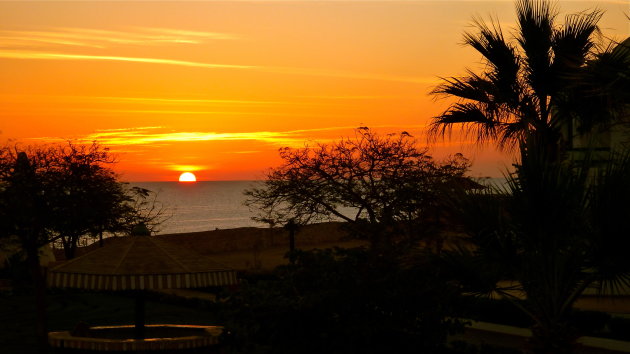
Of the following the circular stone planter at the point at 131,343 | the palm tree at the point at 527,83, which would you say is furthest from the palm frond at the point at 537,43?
the circular stone planter at the point at 131,343

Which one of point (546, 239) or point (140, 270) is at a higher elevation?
point (546, 239)

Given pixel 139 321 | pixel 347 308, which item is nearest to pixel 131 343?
pixel 139 321

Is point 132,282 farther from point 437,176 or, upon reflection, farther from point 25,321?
point 437,176

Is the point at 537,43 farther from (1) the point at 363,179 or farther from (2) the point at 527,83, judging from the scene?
(1) the point at 363,179

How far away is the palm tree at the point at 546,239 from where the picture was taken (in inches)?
391

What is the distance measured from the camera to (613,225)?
31.7 ft

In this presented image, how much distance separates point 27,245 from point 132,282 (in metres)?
6.62

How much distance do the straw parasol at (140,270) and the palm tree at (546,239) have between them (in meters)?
5.12

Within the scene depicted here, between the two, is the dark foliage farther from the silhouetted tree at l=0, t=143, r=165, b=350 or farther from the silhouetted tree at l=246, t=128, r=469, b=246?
the silhouetted tree at l=246, t=128, r=469, b=246

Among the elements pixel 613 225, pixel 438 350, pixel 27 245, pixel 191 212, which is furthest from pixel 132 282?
→ pixel 191 212

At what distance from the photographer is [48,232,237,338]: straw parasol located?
1398 cm

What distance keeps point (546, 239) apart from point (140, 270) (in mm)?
7018

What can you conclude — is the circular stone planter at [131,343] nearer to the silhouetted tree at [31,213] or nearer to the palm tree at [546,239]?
the silhouetted tree at [31,213]

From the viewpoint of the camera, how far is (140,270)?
14.2 meters
